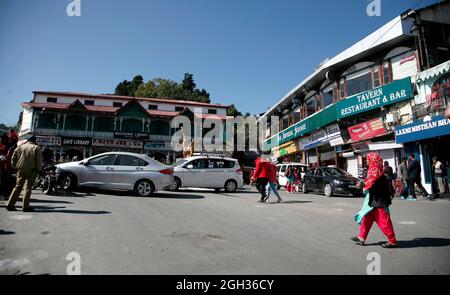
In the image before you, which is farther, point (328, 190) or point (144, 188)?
point (328, 190)

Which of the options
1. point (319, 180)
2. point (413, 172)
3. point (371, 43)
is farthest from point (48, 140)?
point (413, 172)

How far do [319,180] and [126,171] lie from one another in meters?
10.3

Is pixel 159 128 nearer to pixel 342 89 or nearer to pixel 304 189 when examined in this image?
pixel 342 89

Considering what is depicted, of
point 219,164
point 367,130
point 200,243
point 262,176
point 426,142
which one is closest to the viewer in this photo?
point 200,243

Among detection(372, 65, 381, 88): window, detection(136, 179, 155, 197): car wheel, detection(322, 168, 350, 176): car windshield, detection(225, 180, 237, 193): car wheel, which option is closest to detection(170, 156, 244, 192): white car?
detection(225, 180, 237, 193): car wheel

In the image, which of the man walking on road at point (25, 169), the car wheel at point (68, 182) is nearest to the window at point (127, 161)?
the car wheel at point (68, 182)

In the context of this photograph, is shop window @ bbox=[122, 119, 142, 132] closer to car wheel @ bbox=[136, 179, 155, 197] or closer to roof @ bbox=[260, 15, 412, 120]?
roof @ bbox=[260, 15, 412, 120]

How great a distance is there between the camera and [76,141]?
121 ft

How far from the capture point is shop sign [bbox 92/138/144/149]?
124ft

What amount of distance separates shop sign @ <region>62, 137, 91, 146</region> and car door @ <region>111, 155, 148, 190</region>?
30.3 metres

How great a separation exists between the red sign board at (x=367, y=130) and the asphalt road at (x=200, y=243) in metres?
10.7

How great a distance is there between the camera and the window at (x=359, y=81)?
61.5ft

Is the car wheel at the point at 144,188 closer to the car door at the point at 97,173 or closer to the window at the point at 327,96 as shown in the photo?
the car door at the point at 97,173

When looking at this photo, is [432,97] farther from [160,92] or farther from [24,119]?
[160,92]
